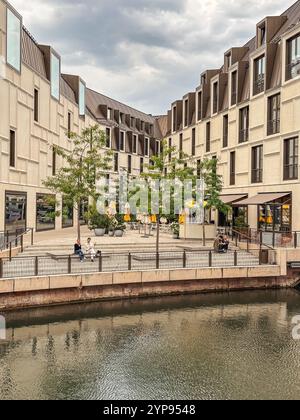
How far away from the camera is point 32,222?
31.6 m

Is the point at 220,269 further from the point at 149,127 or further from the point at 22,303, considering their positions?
the point at 149,127

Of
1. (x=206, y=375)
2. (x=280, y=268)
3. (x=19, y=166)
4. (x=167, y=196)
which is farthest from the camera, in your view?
(x=19, y=166)

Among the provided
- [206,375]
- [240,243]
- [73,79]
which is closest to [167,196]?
[240,243]

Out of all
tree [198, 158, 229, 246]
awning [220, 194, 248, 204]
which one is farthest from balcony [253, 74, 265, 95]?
awning [220, 194, 248, 204]

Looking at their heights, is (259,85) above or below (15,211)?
above

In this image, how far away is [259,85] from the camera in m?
30.4

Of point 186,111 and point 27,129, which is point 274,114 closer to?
point 186,111

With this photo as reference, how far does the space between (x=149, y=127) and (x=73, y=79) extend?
24.0m

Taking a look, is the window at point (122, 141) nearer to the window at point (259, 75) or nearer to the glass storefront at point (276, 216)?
the window at point (259, 75)

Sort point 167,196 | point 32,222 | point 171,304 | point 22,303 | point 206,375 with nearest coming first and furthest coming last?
point 206,375 → point 22,303 → point 171,304 → point 167,196 → point 32,222

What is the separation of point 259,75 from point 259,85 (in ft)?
2.59

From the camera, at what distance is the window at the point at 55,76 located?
34875 mm

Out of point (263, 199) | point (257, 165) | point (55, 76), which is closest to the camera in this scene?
point (263, 199)

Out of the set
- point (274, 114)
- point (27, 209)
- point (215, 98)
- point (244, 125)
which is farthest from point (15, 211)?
point (215, 98)
